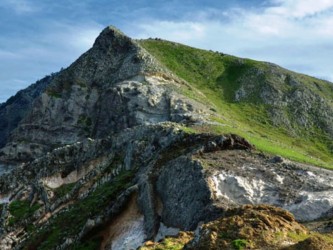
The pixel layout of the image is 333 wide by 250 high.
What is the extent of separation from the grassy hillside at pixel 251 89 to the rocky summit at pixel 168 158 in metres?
0.34

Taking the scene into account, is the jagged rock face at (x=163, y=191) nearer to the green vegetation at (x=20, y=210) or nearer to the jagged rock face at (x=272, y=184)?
the jagged rock face at (x=272, y=184)

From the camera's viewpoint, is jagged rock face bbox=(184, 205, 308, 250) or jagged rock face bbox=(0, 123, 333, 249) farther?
jagged rock face bbox=(0, 123, 333, 249)

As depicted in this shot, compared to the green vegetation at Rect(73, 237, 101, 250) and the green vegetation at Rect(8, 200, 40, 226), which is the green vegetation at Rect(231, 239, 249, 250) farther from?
the green vegetation at Rect(8, 200, 40, 226)

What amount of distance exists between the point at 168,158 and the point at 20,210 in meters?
19.2

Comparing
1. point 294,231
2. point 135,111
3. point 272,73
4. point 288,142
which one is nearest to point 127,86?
point 135,111

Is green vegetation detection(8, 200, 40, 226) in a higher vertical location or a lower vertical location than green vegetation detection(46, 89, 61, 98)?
lower

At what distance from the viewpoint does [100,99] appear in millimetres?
99250

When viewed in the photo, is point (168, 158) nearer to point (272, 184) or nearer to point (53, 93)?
point (272, 184)

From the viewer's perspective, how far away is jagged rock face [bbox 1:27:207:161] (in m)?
86.8

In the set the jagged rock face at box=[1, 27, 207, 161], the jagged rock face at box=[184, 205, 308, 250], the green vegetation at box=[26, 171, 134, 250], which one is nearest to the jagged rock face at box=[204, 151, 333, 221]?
the green vegetation at box=[26, 171, 134, 250]

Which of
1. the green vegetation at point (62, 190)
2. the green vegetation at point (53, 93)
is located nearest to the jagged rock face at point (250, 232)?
the green vegetation at point (62, 190)

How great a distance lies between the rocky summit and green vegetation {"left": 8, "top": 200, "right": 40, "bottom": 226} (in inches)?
7.6

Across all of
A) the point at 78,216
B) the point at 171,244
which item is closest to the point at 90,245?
the point at 78,216

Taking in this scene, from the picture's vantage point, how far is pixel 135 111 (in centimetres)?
8600
